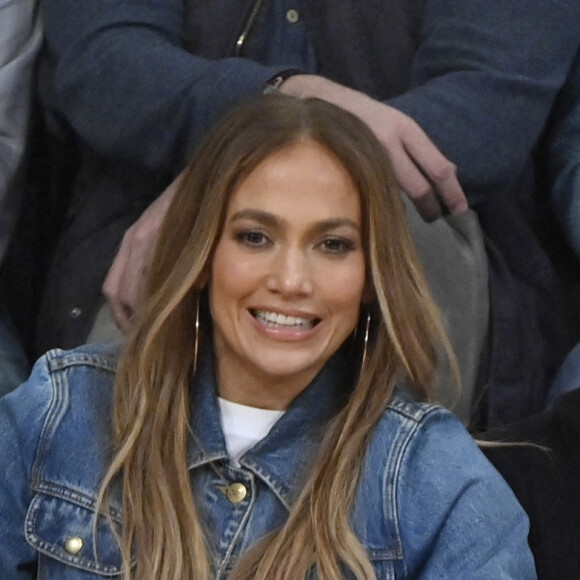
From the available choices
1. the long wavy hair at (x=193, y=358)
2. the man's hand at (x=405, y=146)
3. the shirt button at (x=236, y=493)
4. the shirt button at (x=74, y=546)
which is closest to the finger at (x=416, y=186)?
the man's hand at (x=405, y=146)

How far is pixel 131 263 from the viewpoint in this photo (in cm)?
136

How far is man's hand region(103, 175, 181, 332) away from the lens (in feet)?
4.42

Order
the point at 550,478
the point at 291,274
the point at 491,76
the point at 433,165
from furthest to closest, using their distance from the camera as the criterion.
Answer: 1. the point at 491,76
2. the point at 433,165
3. the point at 550,478
4. the point at 291,274

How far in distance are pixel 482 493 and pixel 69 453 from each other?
0.37 m

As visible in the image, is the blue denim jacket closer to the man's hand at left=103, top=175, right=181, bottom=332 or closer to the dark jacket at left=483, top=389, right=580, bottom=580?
the dark jacket at left=483, top=389, right=580, bottom=580

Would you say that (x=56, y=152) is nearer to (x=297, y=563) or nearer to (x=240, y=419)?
(x=240, y=419)

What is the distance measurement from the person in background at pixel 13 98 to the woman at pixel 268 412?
343 millimetres

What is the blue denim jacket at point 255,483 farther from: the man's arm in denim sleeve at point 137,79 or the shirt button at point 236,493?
the man's arm in denim sleeve at point 137,79

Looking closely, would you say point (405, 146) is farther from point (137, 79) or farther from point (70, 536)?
point (70, 536)

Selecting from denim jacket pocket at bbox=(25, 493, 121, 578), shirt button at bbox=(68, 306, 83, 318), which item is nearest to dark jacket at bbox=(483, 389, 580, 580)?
denim jacket pocket at bbox=(25, 493, 121, 578)

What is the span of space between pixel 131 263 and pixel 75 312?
5.3 inches

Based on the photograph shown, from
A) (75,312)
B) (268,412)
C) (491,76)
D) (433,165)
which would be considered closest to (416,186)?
(433,165)

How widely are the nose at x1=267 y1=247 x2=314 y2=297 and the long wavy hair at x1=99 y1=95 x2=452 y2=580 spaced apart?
7cm

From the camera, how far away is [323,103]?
1.20m
